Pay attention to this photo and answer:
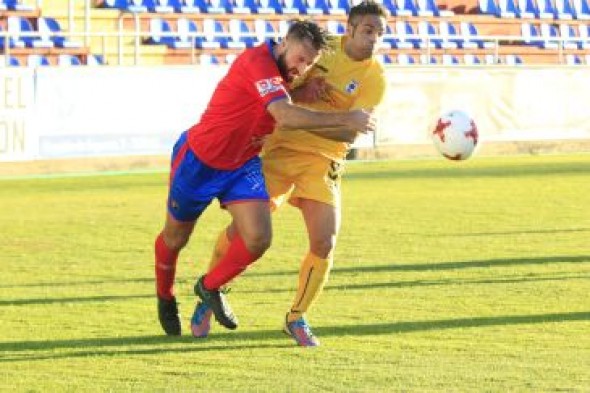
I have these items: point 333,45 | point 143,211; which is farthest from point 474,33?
point 333,45

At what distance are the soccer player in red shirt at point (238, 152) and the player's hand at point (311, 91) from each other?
486mm

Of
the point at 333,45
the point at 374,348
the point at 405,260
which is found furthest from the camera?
the point at 405,260

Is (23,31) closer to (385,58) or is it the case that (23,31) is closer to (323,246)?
(385,58)

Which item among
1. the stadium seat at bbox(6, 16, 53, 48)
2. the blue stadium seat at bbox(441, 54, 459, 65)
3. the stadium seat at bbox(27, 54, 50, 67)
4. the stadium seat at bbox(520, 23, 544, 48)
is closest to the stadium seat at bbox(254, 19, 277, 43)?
the blue stadium seat at bbox(441, 54, 459, 65)

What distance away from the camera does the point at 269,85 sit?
8.77 metres

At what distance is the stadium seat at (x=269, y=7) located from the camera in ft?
110

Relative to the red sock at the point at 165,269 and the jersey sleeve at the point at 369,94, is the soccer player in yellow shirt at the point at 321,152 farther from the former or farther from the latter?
the red sock at the point at 165,269

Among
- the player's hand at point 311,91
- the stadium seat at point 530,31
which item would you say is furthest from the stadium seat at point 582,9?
the player's hand at point 311,91

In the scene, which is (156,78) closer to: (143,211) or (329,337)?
(143,211)

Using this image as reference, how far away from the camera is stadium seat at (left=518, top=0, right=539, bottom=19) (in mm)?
38438

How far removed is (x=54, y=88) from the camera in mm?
23922

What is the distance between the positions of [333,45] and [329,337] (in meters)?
1.76

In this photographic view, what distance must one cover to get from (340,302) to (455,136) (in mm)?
1574

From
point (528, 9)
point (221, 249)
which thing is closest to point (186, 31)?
point (528, 9)
